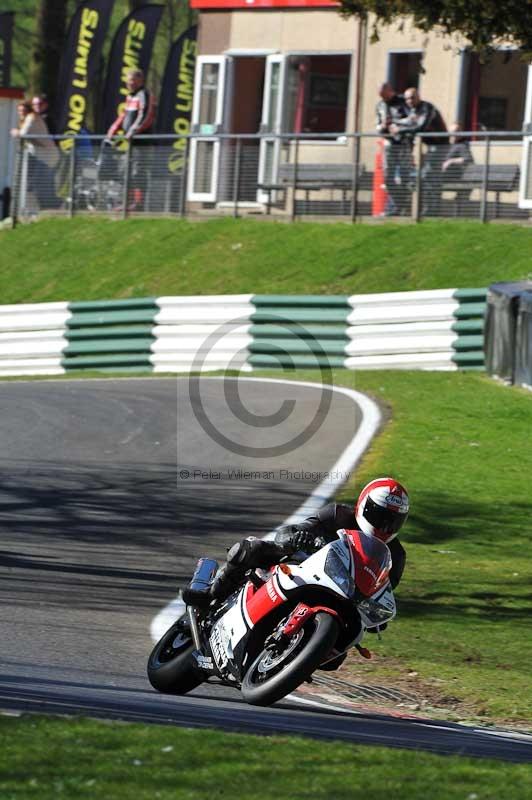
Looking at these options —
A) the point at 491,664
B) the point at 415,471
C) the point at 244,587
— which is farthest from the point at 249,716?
the point at 415,471

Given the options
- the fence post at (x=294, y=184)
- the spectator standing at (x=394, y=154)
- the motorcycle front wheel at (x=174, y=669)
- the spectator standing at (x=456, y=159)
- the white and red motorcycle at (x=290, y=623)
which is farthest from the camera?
the fence post at (x=294, y=184)

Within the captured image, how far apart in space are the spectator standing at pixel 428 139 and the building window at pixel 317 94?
4803mm

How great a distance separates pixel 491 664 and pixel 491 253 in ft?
46.0

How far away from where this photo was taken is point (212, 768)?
528 cm

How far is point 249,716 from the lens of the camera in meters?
6.58

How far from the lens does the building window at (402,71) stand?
1056 inches

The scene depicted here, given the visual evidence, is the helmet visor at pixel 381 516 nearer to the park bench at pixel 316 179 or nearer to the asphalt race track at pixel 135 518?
the asphalt race track at pixel 135 518

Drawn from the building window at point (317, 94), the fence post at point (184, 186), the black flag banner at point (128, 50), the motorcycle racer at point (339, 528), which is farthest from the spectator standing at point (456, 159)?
the motorcycle racer at point (339, 528)

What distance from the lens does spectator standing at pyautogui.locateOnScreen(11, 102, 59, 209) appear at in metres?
27.4

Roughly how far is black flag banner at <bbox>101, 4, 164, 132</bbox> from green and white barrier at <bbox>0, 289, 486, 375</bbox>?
42.4ft

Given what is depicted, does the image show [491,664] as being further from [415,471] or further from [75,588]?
[415,471]

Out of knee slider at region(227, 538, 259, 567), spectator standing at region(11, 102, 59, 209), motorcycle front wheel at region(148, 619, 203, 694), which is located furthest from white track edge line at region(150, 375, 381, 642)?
spectator standing at region(11, 102, 59, 209)

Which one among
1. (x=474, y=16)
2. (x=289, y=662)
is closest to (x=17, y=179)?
(x=474, y=16)

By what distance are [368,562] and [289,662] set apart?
2.01ft
